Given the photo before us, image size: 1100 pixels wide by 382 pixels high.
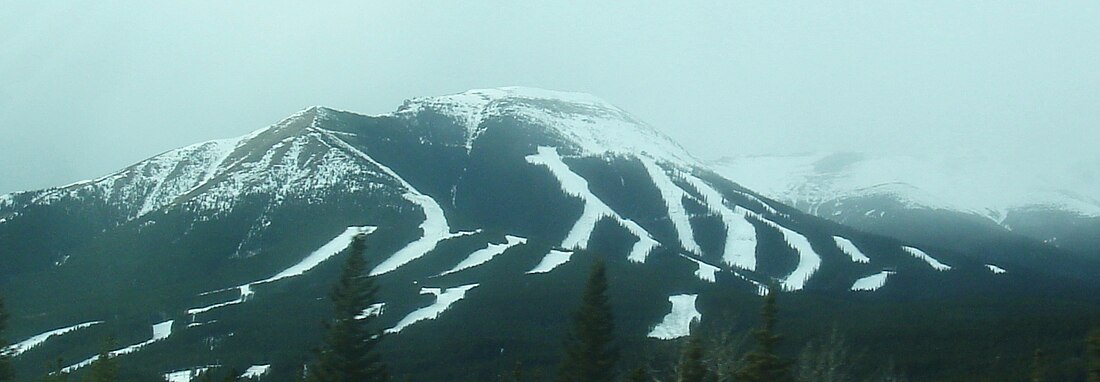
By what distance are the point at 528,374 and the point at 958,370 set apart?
39981 mm

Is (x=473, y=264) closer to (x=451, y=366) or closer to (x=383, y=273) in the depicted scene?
(x=383, y=273)

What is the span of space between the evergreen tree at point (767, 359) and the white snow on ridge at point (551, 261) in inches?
5201

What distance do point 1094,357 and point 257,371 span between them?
99372 millimetres

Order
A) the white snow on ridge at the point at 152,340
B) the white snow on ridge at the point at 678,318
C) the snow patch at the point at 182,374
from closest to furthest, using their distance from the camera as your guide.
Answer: the snow patch at the point at 182,374 → the white snow on ridge at the point at 152,340 → the white snow on ridge at the point at 678,318

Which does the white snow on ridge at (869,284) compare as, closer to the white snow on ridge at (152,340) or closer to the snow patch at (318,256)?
the snow patch at (318,256)

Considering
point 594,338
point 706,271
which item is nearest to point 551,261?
point 706,271

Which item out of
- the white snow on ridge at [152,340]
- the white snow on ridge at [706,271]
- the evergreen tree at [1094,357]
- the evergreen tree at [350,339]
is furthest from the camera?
the white snow on ridge at [706,271]

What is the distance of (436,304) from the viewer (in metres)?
139

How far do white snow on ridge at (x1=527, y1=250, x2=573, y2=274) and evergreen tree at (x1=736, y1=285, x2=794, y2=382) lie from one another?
5201 inches

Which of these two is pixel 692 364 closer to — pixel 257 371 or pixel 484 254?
pixel 257 371

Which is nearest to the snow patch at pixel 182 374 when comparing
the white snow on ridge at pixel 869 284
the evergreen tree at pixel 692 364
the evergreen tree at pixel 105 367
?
the evergreen tree at pixel 105 367

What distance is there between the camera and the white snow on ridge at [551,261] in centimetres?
16239

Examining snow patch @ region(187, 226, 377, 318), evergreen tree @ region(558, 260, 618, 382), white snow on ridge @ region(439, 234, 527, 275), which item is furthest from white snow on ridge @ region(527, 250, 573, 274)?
evergreen tree @ region(558, 260, 618, 382)

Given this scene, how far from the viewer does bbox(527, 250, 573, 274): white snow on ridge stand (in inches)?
6393
